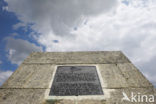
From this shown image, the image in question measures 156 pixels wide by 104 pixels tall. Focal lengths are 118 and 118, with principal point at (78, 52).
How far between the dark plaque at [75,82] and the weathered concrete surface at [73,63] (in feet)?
0.76

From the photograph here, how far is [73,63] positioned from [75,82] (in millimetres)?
1512

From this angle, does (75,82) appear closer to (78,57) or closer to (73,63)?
(73,63)

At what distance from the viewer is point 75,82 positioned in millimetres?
4668

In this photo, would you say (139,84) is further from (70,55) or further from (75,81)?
(70,55)

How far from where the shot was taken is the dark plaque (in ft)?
13.8

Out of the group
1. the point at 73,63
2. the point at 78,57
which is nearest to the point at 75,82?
the point at 73,63

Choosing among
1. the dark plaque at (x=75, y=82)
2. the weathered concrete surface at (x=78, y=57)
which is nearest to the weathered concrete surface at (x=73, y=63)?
the weathered concrete surface at (x=78, y=57)

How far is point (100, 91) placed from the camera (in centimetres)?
421

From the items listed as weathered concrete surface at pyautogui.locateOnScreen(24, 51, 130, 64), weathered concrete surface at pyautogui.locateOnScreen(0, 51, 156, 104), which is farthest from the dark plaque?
weathered concrete surface at pyautogui.locateOnScreen(24, 51, 130, 64)

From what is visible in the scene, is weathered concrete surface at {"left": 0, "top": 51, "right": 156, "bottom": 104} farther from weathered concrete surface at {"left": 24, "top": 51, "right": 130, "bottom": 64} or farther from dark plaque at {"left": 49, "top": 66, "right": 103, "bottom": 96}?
dark plaque at {"left": 49, "top": 66, "right": 103, "bottom": 96}

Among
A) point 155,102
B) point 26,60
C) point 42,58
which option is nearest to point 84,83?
point 155,102

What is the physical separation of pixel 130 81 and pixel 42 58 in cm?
457

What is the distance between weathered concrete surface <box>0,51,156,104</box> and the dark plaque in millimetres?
233

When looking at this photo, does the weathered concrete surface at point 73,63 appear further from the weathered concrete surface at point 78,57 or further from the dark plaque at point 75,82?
the dark plaque at point 75,82
